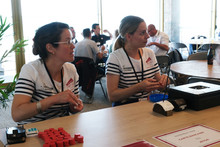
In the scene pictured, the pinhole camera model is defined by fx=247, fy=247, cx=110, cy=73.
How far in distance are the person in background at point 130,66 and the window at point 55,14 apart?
184 inches

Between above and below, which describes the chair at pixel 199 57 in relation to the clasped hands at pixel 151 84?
below

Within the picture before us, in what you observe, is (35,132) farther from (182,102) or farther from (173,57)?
(173,57)

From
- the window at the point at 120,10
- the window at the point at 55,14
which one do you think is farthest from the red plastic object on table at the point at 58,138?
the window at the point at 120,10

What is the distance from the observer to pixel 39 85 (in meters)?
1.77

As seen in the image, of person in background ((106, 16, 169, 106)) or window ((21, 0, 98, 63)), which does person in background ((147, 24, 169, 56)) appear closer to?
window ((21, 0, 98, 63))

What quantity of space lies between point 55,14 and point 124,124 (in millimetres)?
6242

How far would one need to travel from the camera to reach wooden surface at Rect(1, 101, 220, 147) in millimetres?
1149

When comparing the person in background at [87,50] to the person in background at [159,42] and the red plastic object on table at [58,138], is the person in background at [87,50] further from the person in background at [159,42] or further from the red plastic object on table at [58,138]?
the red plastic object on table at [58,138]

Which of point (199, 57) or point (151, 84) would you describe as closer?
point (151, 84)

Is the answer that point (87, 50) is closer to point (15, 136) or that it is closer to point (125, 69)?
point (125, 69)

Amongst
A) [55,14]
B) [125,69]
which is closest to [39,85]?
[125,69]

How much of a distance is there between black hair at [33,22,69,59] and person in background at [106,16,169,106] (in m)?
0.62

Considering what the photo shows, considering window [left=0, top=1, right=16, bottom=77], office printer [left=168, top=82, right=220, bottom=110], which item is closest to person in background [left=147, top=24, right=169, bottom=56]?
window [left=0, top=1, right=16, bottom=77]

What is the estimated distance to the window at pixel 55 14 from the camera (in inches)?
262
